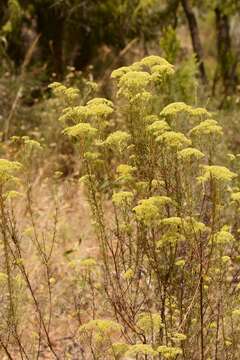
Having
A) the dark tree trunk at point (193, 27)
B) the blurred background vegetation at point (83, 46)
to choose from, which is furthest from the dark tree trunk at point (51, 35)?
the dark tree trunk at point (193, 27)

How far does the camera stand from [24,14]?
35.7 ft

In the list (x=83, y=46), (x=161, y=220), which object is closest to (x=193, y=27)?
(x=83, y=46)

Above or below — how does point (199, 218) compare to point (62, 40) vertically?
below

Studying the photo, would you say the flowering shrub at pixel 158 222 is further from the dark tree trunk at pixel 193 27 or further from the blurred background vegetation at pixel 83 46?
the dark tree trunk at pixel 193 27

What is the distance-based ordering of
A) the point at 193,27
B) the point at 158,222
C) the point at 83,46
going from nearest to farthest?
the point at 158,222
the point at 193,27
the point at 83,46

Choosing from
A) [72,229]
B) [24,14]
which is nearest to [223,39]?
[24,14]

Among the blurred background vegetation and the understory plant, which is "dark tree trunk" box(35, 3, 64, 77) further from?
the understory plant

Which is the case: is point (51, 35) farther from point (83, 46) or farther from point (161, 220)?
point (161, 220)

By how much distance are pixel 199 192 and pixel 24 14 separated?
8089mm

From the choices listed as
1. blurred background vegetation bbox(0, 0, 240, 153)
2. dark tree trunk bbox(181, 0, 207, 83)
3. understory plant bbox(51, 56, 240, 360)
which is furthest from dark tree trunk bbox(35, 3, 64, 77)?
understory plant bbox(51, 56, 240, 360)

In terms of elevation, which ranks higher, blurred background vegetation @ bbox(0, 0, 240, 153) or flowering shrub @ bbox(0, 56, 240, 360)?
blurred background vegetation @ bbox(0, 0, 240, 153)

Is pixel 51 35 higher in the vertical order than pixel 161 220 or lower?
higher

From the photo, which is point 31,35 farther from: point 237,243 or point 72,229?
point 237,243

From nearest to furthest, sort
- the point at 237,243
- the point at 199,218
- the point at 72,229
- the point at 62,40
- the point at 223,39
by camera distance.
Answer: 1. the point at 199,218
2. the point at 237,243
3. the point at 72,229
4. the point at 62,40
5. the point at 223,39
